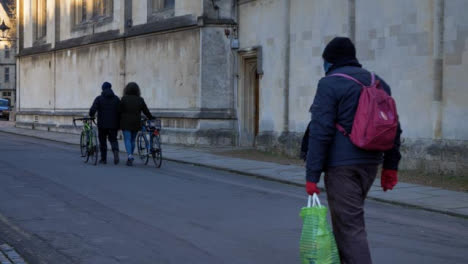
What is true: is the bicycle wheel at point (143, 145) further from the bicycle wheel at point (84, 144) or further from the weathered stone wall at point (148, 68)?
the weathered stone wall at point (148, 68)

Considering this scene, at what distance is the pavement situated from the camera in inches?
410

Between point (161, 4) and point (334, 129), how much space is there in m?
21.5

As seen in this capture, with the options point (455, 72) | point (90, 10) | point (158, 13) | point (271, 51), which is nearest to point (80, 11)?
point (90, 10)

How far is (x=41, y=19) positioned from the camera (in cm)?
3788

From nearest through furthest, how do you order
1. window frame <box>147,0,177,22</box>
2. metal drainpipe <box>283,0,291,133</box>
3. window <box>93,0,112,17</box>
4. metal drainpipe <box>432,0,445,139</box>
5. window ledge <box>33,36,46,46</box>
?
metal drainpipe <box>432,0,445,139</box> < metal drainpipe <box>283,0,291,133</box> < window frame <box>147,0,177,22</box> < window <box>93,0,112,17</box> < window ledge <box>33,36,46,46</box>

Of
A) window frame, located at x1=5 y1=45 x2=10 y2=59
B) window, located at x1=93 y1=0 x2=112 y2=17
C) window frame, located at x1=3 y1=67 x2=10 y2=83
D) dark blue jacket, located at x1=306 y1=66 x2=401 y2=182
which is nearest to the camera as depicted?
dark blue jacket, located at x1=306 y1=66 x2=401 y2=182

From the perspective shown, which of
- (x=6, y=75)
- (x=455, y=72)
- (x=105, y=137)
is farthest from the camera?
(x=6, y=75)

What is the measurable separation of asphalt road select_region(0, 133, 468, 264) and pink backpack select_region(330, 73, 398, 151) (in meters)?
2.15

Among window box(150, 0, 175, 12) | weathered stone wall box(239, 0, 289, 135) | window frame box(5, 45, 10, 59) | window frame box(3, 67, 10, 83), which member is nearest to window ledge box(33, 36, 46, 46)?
window box(150, 0, 175, 12)

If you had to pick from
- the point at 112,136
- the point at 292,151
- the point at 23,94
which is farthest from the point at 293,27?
the point at 23,94

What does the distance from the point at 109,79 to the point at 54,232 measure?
21630 mm

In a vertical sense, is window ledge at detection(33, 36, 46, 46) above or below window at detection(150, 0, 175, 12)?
below

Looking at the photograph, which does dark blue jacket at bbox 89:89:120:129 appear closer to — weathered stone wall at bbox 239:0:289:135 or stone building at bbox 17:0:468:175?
stone building at bbox 17:0:468:175

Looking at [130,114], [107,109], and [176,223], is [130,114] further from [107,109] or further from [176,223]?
[176,223]
